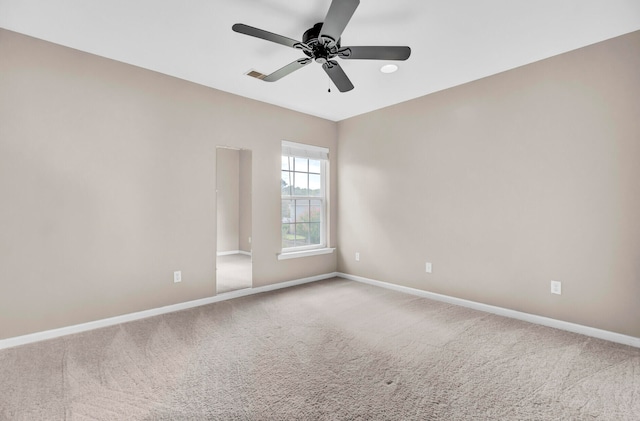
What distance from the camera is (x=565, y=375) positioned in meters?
2.10

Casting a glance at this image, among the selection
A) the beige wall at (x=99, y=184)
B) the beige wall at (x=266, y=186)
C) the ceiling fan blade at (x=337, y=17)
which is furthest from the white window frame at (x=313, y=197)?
the ceiling fan blade at (x=337, y=17)

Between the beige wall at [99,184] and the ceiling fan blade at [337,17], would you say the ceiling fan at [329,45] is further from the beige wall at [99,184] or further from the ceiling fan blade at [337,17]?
the beige wall at [99,184]

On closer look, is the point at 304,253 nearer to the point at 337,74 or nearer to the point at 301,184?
the point at 301,184

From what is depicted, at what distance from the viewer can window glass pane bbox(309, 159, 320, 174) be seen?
15.8 feet

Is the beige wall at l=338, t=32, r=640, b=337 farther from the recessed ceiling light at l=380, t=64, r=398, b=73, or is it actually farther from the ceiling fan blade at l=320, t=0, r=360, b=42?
the ceiling fan blade at l=320, t=0, r=360, b=42

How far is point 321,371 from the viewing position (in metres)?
2.16

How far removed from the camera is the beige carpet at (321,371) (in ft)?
5.74

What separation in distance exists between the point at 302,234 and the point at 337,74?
2.69 meters

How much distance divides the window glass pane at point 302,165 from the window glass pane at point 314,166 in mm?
68

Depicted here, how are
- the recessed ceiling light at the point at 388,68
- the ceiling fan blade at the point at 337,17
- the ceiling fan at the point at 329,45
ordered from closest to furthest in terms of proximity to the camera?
the ceiling fan blade at the point at 337,17 < the ceiling fan at the point at 329,45 < the recessed ceiling light at the point at 388,68

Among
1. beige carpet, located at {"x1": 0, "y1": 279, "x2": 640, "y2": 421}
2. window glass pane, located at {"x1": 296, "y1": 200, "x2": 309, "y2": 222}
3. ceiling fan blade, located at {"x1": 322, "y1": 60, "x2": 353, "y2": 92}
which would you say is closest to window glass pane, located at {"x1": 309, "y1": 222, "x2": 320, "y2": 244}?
window glass pane, located at {"x1": 296, "y1": 200, "x2": 309, "y2": 222}

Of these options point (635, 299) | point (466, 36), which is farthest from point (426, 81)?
point (635, 299)

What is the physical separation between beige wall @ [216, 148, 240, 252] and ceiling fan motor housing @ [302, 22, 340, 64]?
10.9ft

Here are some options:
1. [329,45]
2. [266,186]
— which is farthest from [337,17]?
[266,186]
